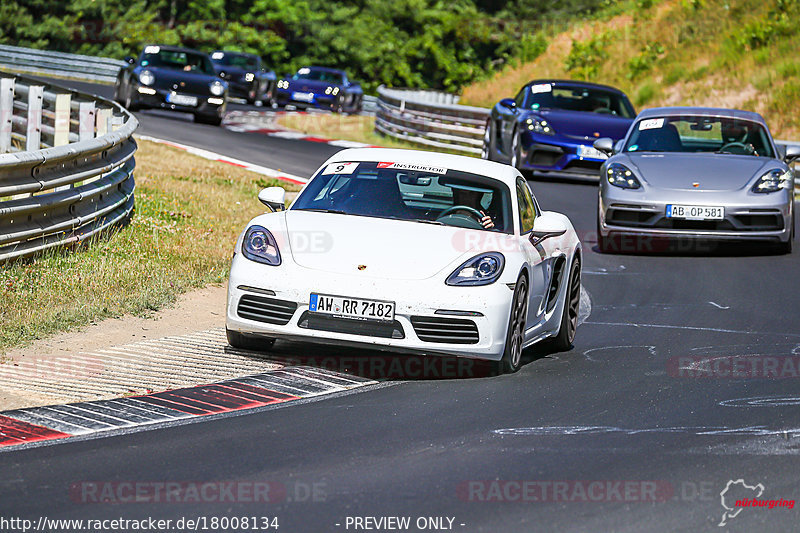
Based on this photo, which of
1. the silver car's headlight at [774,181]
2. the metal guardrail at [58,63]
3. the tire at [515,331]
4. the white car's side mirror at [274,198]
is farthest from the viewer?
the metal guardrail at [58,63]

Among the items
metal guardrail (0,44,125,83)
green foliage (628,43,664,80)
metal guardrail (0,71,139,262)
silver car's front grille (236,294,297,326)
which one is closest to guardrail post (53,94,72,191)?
metal guardrail (0,71,139,262)

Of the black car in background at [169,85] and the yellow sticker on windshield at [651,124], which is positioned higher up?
the yellow sticker on windshield at [651,124]

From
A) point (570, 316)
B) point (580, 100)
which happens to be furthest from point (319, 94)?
point (570, 316)

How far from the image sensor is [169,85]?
27.4 metres

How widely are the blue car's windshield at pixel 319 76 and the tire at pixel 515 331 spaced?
31472 mm

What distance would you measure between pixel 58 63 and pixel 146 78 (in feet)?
73.2

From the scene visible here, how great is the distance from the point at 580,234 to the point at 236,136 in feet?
40.4

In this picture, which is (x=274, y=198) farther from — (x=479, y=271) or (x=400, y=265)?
(x=479, y=271)

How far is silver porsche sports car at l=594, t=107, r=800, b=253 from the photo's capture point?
43.8ft

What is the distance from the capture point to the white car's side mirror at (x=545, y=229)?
27.5 ft

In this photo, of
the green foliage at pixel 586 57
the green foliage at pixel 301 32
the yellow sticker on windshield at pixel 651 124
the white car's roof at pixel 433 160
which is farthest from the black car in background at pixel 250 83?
the white car's roof at pixel 433 160

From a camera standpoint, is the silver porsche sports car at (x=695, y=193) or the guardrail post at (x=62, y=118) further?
the guardrail post at (x=62, y=118)

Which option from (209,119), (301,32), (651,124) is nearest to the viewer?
(651,124)

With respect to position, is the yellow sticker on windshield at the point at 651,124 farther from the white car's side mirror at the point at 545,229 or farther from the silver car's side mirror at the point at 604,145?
the white car's side mirror at the point at 545,229
